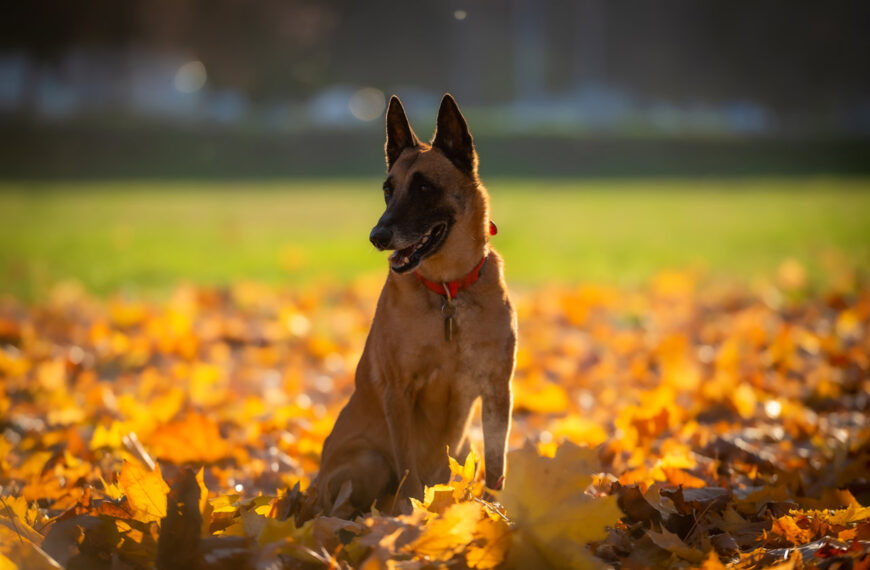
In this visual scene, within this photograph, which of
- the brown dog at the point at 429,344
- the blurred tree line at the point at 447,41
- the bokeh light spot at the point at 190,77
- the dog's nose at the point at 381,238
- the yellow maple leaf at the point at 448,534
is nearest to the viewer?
the yellow maple leaf at the point at 448,534

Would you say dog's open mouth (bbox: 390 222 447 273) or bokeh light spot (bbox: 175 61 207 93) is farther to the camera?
bokeh light spot (bbox: 175 61 207 93)

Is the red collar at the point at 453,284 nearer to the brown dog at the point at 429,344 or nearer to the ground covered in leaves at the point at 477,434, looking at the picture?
the brown dog at the point at 429,344

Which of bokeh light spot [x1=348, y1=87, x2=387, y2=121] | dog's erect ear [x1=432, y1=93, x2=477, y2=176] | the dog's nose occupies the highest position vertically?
bokeh light spot [x1=348, y1=87, x2=387, y2=121]

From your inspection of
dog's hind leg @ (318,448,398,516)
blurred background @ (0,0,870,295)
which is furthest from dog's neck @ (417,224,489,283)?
blurred background @ (0,0,870,295)

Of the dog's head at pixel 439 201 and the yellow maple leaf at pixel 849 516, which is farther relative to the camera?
the dog's head at pixel 439 201

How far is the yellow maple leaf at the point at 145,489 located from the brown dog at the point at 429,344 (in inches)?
31.4

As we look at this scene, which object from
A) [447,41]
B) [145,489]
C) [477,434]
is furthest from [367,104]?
[145,489]

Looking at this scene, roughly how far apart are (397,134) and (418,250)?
0.67 metres

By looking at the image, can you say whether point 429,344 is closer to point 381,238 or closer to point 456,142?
point 381,238

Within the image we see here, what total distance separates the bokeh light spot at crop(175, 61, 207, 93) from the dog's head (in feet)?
150

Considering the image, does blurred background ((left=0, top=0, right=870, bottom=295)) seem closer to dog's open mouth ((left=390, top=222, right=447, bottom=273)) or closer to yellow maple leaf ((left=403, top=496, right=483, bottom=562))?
dog's open mouth ((left=390, top=222, right=447, bottom=273))

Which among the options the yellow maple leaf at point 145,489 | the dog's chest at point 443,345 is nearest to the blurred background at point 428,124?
the dog's chest at point 443,345

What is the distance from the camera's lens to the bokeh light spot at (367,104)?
43781 millimetres

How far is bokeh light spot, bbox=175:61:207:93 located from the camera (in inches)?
1892
